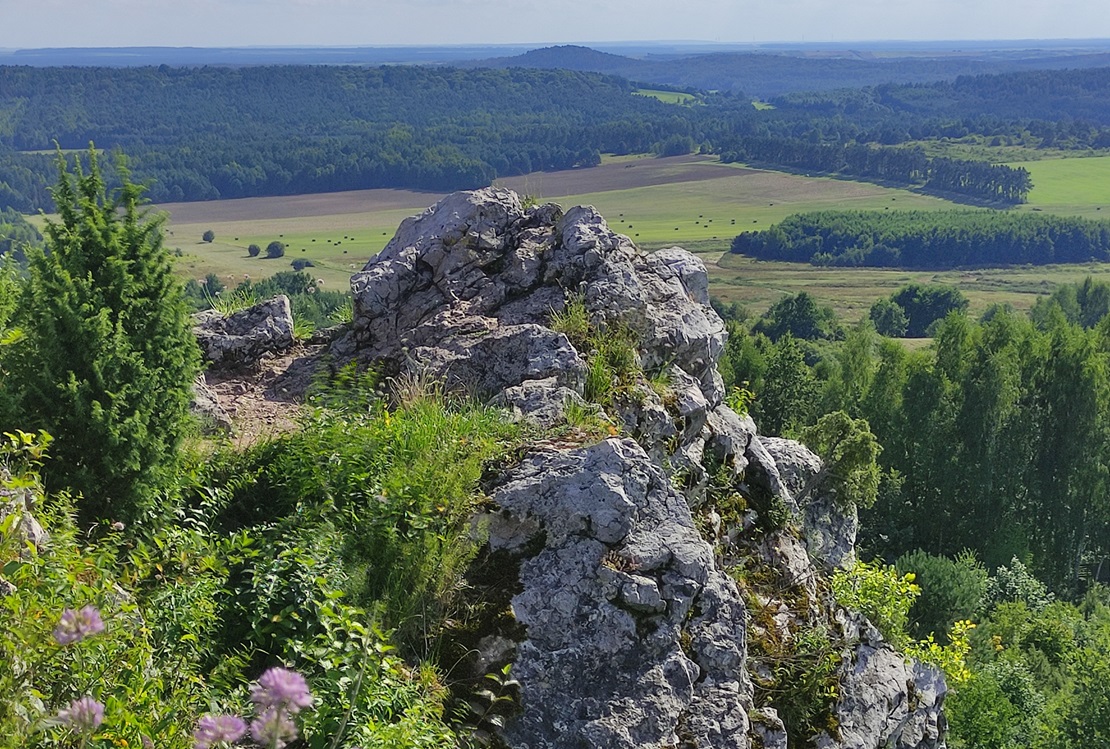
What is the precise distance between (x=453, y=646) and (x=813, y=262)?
587ft

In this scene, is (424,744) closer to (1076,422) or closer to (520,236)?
(520,236)

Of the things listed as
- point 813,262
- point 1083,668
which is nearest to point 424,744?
point 1083,668

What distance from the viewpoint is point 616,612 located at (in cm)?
712

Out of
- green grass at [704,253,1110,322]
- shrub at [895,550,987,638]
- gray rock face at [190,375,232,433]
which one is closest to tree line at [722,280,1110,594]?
shrub at [895,550,987,638]

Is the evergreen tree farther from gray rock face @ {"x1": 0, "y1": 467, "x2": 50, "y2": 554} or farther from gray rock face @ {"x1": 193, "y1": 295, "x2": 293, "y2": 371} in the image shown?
gray rock face @ {"x1": 193, "y1": 295, "x2": 293, "y2": 371}

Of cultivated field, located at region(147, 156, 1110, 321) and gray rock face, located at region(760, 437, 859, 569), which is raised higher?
gray rock face, located at region(760, 437, 859, 569)

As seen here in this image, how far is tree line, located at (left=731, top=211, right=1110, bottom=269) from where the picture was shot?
177125 millimetres

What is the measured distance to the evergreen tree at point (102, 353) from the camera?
7.20 m

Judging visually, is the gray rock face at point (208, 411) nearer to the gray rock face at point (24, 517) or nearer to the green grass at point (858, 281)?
the gray rock face at point (24, 517)

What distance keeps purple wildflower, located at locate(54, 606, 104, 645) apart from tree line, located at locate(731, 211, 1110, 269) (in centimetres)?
17999

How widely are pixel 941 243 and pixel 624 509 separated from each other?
18658cm

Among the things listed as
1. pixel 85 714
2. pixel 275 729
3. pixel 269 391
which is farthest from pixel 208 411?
pixel 275 729

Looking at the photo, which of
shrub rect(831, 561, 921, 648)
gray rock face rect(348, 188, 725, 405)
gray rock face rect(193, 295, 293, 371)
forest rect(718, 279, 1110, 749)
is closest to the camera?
gray rock face rect(348, 188, 725, 405)

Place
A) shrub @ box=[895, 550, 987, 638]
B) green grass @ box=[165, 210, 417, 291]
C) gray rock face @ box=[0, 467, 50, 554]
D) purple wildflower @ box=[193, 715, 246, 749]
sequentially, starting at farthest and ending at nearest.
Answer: green grass @ box=[165, 210, 417, 291]
shrub @ box=[895, 550, 987, 638]
gray rock face @ box=[0, 467, 50, 554]
purple wildflower @ box=[193, 715, 246, 749]
